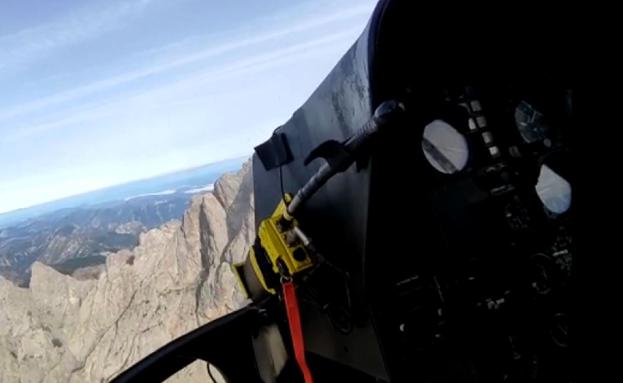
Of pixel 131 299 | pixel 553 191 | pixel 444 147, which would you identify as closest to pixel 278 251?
pixel 444 147

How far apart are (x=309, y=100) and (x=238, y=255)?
50.1ft

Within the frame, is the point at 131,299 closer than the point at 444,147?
No

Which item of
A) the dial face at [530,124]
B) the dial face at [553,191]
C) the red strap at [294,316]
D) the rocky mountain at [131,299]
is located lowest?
the rocky mountain at [131,299]

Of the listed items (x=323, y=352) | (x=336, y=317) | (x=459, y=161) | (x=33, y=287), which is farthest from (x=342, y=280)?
(x=33, y=287)

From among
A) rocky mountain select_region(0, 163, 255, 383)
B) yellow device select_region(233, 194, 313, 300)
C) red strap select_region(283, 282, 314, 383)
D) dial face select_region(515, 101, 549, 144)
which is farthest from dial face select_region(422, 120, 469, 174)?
rocky mountain select_region(0, 163, 255, 383)

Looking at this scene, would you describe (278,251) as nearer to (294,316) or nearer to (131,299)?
(294,316)

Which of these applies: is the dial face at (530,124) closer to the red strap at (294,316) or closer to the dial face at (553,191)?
the dial face at (553,191)

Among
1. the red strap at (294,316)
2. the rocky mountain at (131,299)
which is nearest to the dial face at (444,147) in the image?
the red strap at (294,316)

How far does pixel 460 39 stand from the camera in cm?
147

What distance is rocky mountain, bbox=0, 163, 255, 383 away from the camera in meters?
13.9

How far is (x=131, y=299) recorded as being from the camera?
16312 mm

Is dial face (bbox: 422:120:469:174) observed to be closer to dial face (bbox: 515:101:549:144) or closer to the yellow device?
dial face (bbox: 515:101:549:144)

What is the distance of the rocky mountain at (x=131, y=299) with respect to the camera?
45.6ft

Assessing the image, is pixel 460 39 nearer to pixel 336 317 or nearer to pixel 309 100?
pixel 309 100
